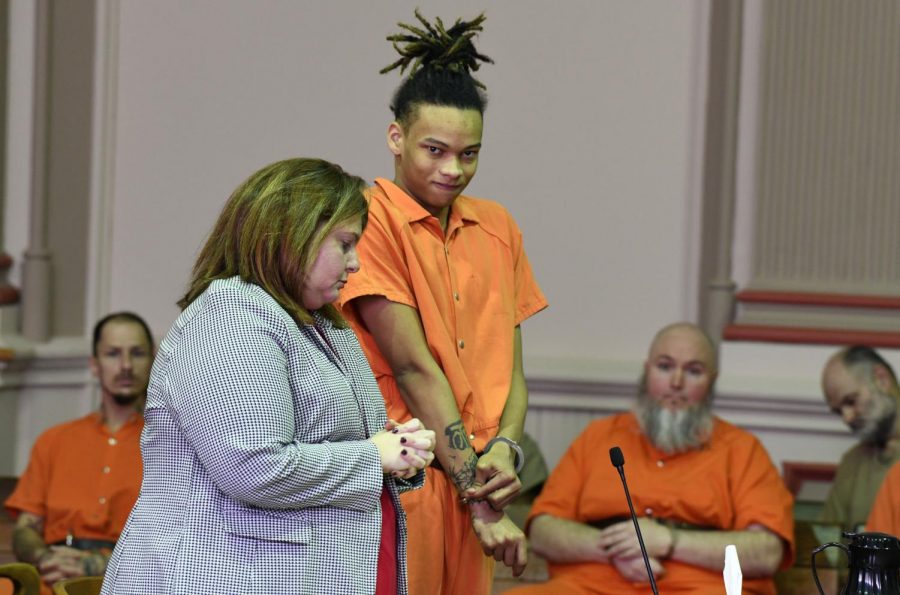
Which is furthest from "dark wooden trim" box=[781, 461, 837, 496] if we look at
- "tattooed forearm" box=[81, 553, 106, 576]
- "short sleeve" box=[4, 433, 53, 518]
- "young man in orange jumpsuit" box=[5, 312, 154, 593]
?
"short sleeve" box=[4, 433, 53, 518]

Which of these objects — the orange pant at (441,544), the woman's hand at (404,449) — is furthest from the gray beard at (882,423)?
the woman's hand at (404,449)

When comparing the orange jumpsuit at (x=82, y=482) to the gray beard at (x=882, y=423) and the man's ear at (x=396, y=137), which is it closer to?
the man's ear at (x=396, y=137)

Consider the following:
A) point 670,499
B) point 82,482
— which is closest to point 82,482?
point 82,482

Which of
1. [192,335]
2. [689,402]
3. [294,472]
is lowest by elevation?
[689,402]

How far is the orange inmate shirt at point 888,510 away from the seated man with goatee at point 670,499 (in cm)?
32

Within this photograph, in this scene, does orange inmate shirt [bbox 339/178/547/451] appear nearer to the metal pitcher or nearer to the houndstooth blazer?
the houndstooth blazer

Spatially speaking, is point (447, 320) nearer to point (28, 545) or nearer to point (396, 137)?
point (396, 137)

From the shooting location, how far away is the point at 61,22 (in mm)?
5496

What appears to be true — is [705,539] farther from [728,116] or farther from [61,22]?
[61,22]

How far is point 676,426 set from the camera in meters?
4.20

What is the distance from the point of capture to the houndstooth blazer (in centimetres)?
198

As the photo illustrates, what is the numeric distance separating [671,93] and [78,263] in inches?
96.7

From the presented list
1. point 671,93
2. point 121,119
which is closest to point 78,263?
point 121,119

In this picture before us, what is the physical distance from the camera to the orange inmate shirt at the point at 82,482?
425cm
